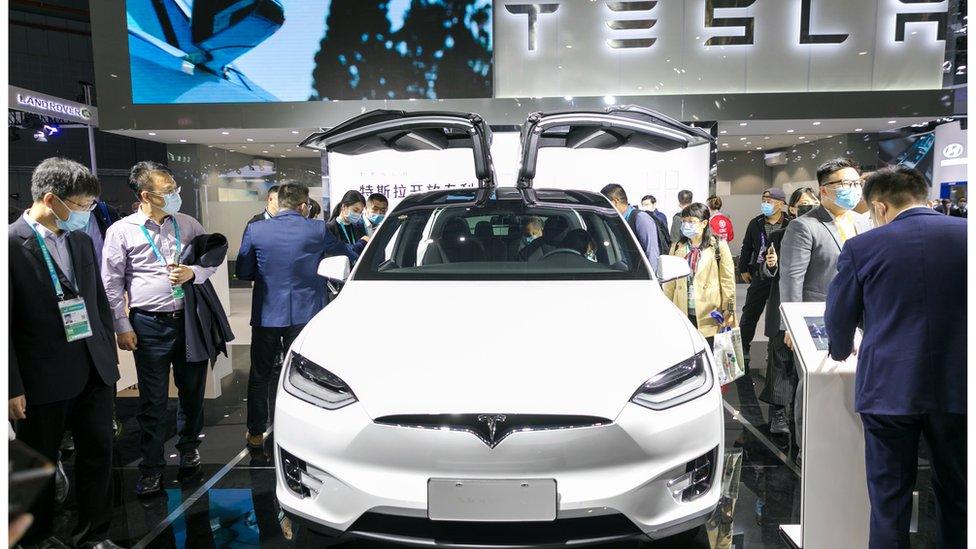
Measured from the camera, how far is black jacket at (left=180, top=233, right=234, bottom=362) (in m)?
3.20

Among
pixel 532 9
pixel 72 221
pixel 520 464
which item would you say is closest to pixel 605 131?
pixel 520 464

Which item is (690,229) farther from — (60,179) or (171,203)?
(60,179)

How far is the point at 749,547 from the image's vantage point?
2602 mm

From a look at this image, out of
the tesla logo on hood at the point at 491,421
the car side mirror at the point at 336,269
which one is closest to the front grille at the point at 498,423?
the tesla logo on hood at the point at 491,421

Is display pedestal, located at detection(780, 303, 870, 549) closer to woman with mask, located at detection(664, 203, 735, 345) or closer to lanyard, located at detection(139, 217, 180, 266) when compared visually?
woman with mask, located at detection(664, 203, 735, 345)

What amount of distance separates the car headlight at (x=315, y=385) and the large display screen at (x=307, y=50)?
8214mm

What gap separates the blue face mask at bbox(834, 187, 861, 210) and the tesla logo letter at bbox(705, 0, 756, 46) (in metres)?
7.26

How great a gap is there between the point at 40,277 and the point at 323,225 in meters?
1.61

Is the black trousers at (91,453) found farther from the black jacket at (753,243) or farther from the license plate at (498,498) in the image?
the black jacket at (753,243)

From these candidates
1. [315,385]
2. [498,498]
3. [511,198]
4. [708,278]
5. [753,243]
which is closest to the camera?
[498,498]

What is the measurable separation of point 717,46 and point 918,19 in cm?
300

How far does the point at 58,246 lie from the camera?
2.35m

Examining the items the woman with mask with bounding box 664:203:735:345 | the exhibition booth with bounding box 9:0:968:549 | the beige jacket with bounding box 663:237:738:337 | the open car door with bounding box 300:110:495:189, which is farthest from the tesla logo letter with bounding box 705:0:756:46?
the open car door with bounding box 300:110:495:189

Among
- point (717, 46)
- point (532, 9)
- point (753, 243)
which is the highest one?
point (532, 9)
